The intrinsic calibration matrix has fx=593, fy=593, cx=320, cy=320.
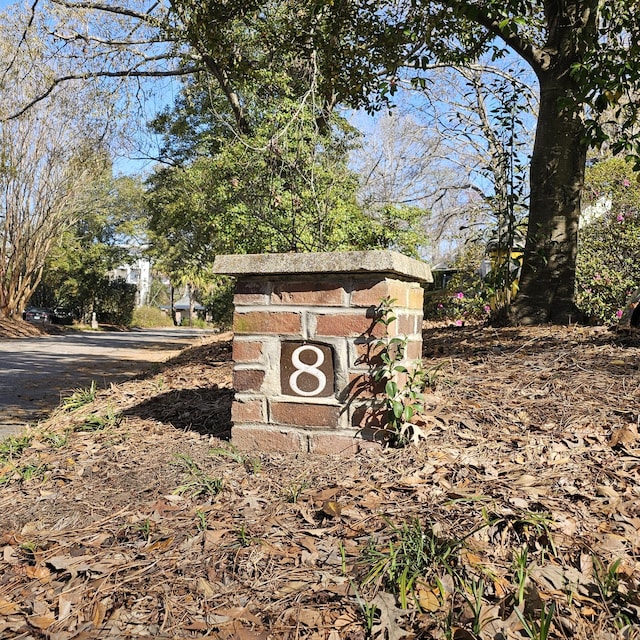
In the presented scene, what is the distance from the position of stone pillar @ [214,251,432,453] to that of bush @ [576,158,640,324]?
521 cm

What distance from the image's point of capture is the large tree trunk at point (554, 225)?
5.23 meters

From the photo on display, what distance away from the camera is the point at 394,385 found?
2777mm

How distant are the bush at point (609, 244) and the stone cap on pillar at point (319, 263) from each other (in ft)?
16.9

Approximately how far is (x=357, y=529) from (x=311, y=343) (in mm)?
1065

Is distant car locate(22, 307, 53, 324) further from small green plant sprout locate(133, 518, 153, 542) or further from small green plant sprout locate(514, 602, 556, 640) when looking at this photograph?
small green plant sprout locate(514, 602, 556, 640)

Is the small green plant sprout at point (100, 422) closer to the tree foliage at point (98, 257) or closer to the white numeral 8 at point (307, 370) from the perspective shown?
the white numeral 8 at point (307, 370)

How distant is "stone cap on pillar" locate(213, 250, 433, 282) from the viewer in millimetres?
2807

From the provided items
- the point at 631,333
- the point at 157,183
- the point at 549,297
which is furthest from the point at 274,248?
the point at 157,183

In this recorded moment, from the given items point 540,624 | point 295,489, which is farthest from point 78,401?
point 540,624

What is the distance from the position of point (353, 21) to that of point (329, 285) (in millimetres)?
4520

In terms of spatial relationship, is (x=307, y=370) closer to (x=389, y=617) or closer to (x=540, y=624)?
(x=389, y=617)

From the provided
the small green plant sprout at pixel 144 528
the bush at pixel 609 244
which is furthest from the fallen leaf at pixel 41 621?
the bush at pixel 609 244

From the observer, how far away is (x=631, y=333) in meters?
4.25

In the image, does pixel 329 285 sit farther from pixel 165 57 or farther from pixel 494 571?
pixel 165 57
